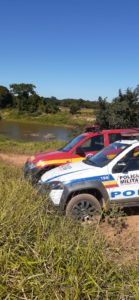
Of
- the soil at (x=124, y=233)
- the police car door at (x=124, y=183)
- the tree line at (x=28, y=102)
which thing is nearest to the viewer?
the soil at (x=124, y=233)

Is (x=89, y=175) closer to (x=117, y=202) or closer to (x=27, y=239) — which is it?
(x=117, y=202)

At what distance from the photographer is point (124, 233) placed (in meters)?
5.44

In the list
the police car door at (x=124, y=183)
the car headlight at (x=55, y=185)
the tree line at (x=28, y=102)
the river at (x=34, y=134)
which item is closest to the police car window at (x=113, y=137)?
the police car door at (x=124, y=183)

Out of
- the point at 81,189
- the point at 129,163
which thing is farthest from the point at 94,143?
the point at 81,189

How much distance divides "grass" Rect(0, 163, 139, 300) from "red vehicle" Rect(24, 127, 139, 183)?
5.15 meters

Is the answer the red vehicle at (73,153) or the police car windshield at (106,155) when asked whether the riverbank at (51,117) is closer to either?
the red vehicle at (73,153)

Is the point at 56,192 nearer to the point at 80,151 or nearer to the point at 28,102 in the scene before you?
the point at 80,151

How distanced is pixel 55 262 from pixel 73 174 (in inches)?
129

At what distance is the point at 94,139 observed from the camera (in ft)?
32.3

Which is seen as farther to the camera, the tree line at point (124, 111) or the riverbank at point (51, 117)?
the riverbank at point (51, 117)

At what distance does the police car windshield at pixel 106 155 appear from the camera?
6.88 metres

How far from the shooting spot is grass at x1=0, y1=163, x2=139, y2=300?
119 inches

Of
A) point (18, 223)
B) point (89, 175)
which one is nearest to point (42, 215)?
point (18, 223)

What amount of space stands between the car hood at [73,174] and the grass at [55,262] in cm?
217
